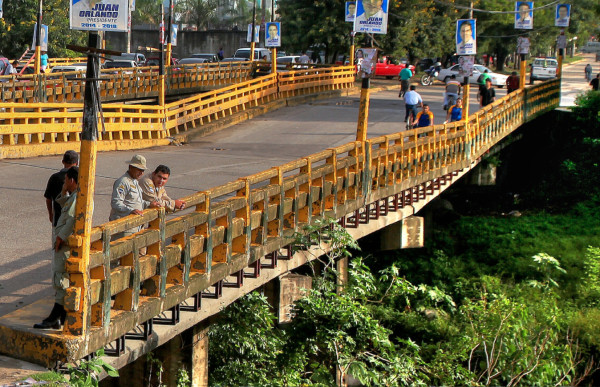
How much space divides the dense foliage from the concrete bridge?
0.56 metres

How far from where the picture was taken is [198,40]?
80.2 metres

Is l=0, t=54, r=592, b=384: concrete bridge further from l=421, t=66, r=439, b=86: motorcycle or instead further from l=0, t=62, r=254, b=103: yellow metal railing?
l=421, t=66, r=439, b=86: motorcycle

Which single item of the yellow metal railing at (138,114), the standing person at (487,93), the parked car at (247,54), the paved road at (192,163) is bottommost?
the paved road at (192,163)

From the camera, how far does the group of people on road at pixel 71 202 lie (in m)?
7.91

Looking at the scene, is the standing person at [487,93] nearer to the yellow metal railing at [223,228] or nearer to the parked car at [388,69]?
the yellow metal railing at [223,228]

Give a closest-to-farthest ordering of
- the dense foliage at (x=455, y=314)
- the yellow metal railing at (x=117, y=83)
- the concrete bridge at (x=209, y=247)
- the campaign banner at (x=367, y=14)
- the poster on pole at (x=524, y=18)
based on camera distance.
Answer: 1. the concrete bridge at (x=209, y=247)
2. the dense foliage at (x=455, y=314)
3. the campaign banner at (x=367, y=14)
4. the yellow metal railing at (x=117, y=83)
5. the poster on pole at (x=524, y=18)

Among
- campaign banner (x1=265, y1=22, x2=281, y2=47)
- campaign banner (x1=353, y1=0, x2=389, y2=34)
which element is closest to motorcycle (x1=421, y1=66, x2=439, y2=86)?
campaign banner (x1=265, y1=22, x2=281, y2=47)

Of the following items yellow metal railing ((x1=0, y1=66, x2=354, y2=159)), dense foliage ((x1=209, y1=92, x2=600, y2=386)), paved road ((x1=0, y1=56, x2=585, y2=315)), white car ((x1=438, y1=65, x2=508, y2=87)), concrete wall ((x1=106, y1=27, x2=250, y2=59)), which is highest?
concrete wall ((x1=106, y1=27, x2=250, y2=59))

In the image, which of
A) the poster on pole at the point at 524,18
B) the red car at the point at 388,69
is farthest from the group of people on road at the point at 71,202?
the red car at the point at 388,69

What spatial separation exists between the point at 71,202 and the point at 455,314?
12.1 m

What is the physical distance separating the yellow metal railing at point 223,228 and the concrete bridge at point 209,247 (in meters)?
0.01

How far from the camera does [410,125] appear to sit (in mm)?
26688

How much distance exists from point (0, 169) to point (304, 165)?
9.50 metres

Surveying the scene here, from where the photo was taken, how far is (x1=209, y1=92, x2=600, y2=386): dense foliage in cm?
1164
